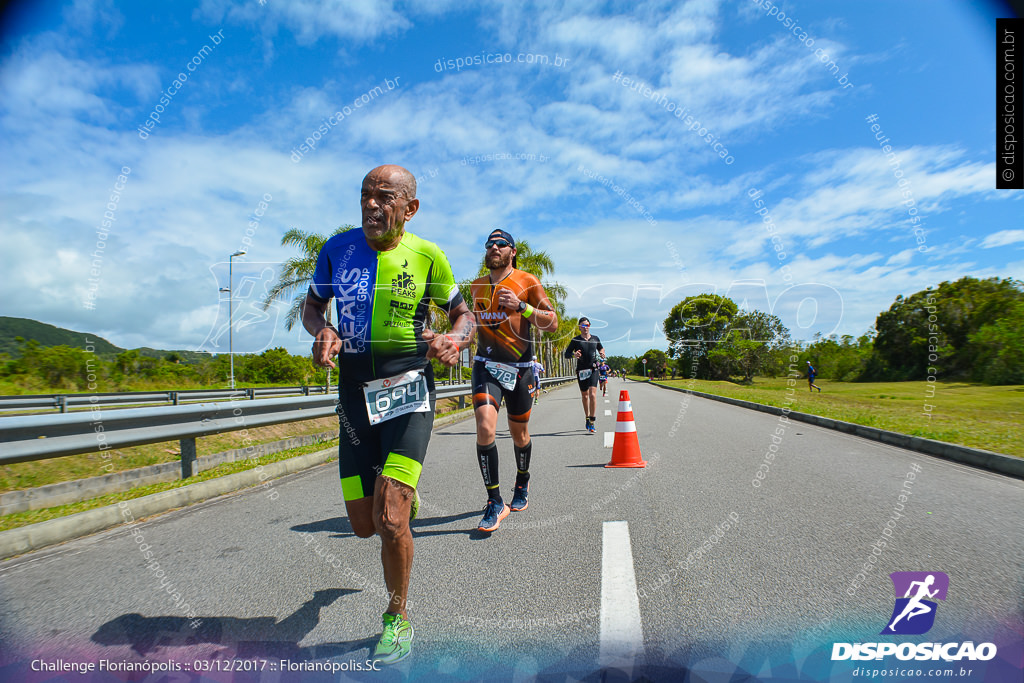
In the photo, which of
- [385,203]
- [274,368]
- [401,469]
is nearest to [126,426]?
[401,469]

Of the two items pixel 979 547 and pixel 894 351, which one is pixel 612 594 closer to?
pixel 979 547

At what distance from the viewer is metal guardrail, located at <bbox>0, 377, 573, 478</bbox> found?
159 inches

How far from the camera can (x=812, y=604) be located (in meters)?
2.66

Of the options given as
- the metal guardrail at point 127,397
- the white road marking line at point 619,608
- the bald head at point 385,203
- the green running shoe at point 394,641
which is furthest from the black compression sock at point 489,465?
the metal guardrail at point 127,397

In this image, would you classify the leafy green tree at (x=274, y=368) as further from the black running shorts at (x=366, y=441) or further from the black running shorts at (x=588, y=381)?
the black running shorts at (x=366, y=441)

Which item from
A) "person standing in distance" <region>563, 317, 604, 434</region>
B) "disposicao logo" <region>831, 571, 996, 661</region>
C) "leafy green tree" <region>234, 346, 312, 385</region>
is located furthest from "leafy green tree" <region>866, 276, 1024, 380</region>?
"leafy green tree" <region>234, 346, 312, 385</region>

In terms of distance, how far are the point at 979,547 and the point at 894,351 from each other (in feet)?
130

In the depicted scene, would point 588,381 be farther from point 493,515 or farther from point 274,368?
point 274,368

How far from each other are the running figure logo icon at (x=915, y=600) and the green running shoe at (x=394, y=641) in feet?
6.92

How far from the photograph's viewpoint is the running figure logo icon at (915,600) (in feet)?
8.04

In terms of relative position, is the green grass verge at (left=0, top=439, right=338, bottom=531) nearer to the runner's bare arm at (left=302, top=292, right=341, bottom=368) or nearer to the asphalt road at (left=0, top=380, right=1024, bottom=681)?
the asphalt road at (left=0, top=380, right=1024, bottom=681)

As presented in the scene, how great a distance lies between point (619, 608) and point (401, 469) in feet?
4.19

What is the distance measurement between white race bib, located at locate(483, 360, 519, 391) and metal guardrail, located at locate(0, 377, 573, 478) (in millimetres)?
3084

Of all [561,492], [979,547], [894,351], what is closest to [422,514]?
[561,492]
